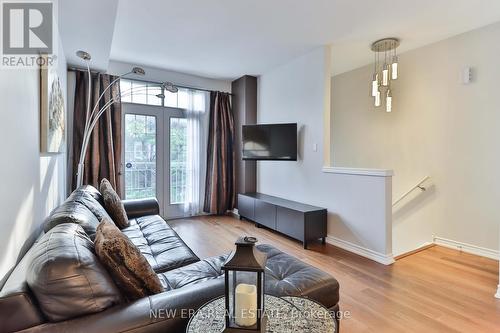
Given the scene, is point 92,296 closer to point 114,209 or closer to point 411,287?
point 114,209

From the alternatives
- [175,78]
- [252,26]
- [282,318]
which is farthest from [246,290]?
[175,78]

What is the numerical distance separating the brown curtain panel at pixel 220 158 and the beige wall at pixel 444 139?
2.44 m

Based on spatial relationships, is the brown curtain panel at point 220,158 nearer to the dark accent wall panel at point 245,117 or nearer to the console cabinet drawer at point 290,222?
the dark accent wall panel at point 245,117

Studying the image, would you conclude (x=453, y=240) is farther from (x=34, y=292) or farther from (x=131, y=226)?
(x=34, y=292)

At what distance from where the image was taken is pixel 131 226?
2797 mm

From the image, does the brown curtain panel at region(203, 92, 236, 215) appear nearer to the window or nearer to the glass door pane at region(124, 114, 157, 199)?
the window

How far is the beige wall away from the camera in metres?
3.07

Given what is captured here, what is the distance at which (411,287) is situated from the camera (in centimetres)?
237

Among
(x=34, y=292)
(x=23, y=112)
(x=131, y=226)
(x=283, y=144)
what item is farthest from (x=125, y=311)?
(x=283, y=144)

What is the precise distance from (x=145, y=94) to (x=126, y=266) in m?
3.86

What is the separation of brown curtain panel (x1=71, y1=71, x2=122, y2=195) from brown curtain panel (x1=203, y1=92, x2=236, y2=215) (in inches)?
60.3

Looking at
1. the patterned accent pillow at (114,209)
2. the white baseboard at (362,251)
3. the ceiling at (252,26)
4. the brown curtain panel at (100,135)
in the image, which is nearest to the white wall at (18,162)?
the patterned accent pillow at (114,209)

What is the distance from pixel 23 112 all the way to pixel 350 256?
322 centimetres

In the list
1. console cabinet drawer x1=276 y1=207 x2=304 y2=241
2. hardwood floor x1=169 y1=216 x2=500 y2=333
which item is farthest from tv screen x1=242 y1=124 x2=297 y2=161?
hardwood floor x1=169 y1=216 x2=500 y2=333
